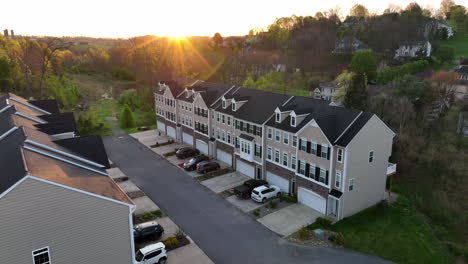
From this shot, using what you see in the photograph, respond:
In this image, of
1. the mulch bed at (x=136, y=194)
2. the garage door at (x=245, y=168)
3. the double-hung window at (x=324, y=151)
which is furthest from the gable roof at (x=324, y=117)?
the mulch bed at (x=136, y=194)

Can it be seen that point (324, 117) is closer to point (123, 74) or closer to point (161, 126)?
point (161, 126)

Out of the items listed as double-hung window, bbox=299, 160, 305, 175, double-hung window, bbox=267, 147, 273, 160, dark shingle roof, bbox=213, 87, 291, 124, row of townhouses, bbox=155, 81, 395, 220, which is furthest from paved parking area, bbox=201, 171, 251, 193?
double-hung window, bbox=299, 160, 305, 175

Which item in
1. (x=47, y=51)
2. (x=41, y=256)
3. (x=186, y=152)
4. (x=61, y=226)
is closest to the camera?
(x=41, y=256)

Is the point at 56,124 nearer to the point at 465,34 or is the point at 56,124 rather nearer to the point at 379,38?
the point at 379,38

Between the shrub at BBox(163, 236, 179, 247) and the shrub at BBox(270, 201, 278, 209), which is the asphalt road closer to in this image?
the shrub at BBox(163, 236, 179, 247)

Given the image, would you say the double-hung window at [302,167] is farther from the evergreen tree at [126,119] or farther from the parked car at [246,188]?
the evergreen tree at [126,119]

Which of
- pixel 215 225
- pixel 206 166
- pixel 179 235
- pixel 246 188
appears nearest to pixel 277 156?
pixel 246 188
